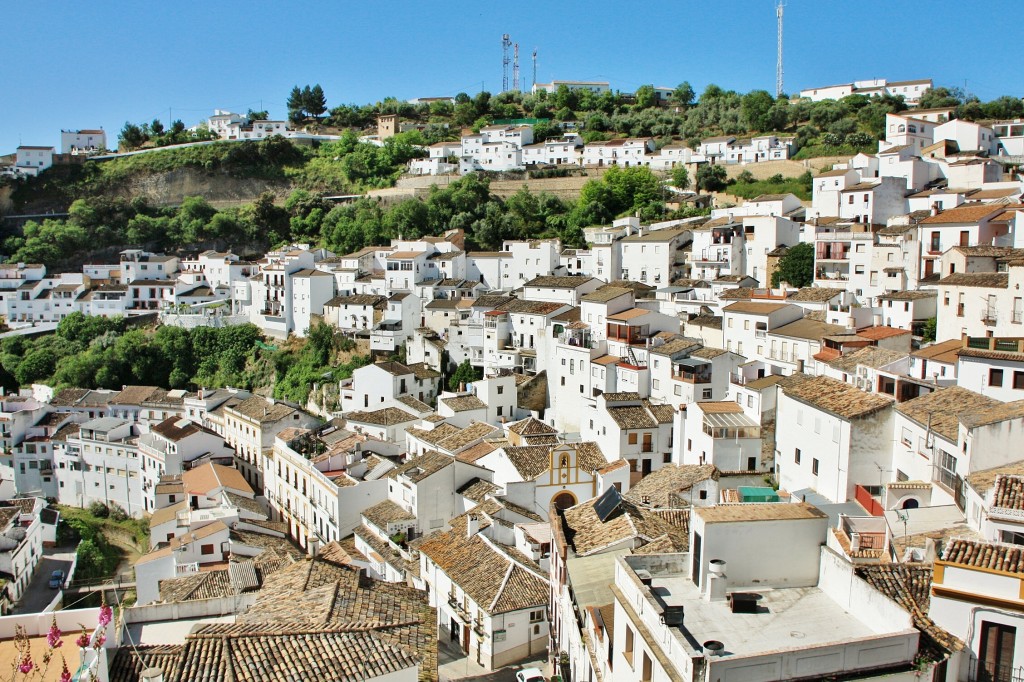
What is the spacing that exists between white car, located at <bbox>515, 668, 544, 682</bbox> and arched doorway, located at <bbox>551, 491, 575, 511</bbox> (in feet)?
19.4

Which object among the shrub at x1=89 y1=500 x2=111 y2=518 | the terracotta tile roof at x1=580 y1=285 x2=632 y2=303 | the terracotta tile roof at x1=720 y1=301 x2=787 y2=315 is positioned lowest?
the shrub at x1=89 y1=500 x2=111 y2=518

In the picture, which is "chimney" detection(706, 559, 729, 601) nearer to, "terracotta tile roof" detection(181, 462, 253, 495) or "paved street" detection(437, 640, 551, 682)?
"paved street" detection(437, 640, 551, 682)

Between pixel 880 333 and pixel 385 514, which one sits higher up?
pixel 880 333

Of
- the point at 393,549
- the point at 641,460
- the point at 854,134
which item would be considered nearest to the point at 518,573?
the point at 393,549

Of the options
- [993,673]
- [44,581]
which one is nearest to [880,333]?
[993,673]

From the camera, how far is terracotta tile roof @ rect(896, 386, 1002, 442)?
1415 cm

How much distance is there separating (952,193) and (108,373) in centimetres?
3879

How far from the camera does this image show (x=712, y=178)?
4791 cm

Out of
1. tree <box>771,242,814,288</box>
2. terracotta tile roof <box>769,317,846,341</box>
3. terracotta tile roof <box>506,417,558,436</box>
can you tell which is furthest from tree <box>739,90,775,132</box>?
terracotta tile roof <box>506,417,558,436</box>

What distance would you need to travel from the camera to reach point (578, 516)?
14.7 metres

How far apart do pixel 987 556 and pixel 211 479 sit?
24.0 m

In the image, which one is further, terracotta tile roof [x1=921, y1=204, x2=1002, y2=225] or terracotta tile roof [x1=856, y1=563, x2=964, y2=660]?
terracotta tile roof [x1=921, y1=204, x2=1002, y2=225]

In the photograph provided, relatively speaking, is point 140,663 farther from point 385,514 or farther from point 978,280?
point 978,280

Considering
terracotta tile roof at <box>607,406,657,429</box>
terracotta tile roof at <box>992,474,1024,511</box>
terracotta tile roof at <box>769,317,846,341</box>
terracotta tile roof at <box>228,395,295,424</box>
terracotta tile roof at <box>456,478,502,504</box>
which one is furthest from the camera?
terracotta tile roof at <box>228,395,295,424</box>
